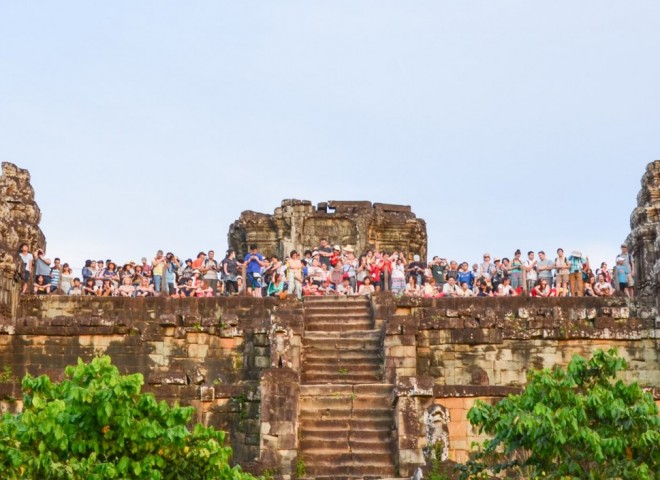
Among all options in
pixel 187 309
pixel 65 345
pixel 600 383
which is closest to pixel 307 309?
pixel 187 309

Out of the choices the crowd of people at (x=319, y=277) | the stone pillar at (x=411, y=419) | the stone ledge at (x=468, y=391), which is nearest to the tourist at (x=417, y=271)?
the crowd of people at (x=319, y=277)

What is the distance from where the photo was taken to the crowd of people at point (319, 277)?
94.8 ft

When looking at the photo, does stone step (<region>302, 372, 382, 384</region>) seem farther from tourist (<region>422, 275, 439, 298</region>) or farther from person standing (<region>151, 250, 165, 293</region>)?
person standing (<region>151, 250, 165, 293</region>)

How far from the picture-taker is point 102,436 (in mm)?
15562

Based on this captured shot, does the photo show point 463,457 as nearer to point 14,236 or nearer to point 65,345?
point 65,345

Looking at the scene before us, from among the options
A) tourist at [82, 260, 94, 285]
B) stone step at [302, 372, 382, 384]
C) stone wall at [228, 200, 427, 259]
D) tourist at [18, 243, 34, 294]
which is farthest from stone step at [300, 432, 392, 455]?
stone wall at [228, 200, 427, 259]

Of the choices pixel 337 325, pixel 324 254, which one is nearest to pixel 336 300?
pixel 337 325

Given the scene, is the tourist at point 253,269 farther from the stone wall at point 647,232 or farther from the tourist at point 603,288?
the stone wall at point 647,232

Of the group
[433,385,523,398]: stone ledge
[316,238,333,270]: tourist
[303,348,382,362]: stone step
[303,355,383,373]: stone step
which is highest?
[316,238,333,270]: tourist

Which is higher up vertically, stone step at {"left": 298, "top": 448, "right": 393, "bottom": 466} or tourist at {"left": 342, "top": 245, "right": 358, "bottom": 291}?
tourist at {"left": 342, "top": 245, "right": 358, "bottom": 291}

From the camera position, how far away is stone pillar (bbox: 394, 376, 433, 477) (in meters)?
21.3

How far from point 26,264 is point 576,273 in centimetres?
1293

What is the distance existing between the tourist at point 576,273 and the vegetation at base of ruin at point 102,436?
1463 cm

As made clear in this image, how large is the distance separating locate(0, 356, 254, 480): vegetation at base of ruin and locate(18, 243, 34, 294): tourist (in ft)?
42.4
